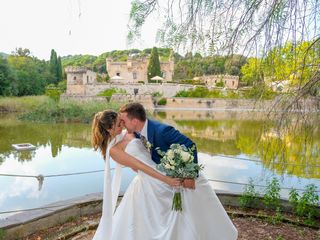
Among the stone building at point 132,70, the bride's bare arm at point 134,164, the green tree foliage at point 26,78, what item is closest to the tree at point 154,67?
the stone building at point 132,70

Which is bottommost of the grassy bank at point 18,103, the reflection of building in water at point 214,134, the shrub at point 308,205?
the reflection of building in water at point 214,134

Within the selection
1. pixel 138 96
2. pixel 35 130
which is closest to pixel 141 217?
pixel 35 130

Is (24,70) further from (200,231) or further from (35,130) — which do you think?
(200,231)

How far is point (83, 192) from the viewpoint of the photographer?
247 inches

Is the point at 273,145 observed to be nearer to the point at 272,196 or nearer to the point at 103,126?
the point at 272,196

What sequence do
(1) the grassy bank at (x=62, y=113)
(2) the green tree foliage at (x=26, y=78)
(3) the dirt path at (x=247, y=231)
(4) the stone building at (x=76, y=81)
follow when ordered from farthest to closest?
(4) the stone building at (x=76, y=81)
(2) the green tree foliage at (x=26, y=78)
(1) the grassy bank at (x=62, y=113)
(3) the dirt path at (x=247, y=231)

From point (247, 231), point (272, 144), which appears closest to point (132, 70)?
point (272, 144)

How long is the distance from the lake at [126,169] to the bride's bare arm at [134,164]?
1.18 m

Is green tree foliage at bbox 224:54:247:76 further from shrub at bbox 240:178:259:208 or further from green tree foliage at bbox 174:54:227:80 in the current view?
shrub at bbox 240:178:259:208

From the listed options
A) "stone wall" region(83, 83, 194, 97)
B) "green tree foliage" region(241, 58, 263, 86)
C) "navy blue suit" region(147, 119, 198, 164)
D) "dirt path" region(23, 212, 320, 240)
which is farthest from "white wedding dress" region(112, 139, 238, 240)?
"stone wall" region(83, 83, 194, 97)

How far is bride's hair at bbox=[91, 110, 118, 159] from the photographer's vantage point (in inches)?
94.0

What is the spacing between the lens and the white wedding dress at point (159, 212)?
241 centimetres

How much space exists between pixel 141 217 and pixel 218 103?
34181 millimetres

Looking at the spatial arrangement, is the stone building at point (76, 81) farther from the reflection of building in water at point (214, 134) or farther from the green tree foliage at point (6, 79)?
the reflection of building in water at point (214, 134)
